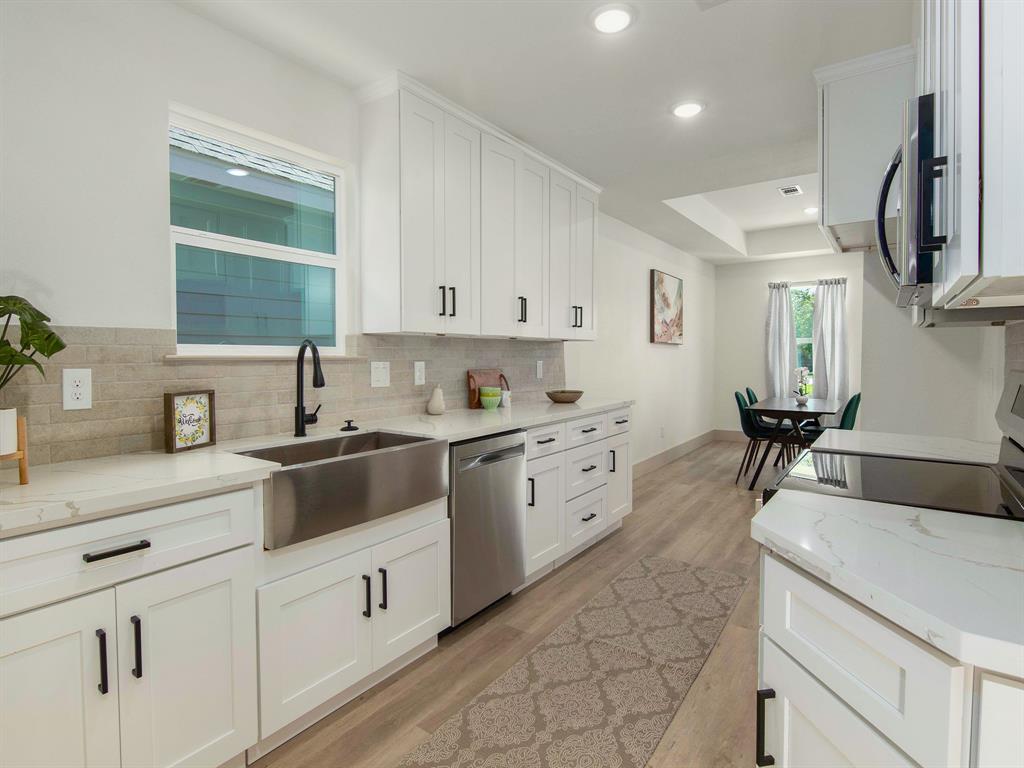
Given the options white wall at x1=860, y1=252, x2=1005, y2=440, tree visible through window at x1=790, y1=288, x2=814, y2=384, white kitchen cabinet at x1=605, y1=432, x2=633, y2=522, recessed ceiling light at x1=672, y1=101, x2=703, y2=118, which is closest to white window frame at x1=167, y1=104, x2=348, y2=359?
recessed ceiling light at x1=672, y1=101, x2=703, y2=118

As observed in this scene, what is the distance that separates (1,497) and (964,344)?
3.42 m

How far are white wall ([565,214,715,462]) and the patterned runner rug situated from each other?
→ 2.11 m

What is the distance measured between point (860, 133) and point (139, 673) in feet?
10.2

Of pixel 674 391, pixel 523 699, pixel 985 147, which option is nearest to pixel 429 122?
pixel 985 147

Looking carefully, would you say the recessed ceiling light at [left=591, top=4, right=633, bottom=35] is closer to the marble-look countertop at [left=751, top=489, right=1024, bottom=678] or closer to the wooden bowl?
the marble-look countertop at [left=751, top=489, right=1024, bottom=678]

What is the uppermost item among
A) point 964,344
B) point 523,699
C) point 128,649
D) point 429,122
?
point 429,122

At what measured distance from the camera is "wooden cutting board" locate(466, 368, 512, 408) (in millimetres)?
3316

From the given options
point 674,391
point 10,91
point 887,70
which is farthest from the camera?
point 674,391

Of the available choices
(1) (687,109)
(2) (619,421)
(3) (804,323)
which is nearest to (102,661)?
(2) (619,421)

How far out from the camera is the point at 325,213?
2.59 metres

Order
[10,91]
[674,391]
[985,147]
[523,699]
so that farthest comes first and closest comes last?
1. [674,391]
2. [523,699]
3. [10,91]
4. [985,147]

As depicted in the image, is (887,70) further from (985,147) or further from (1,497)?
(1,497)

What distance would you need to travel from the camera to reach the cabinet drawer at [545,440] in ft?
9.29

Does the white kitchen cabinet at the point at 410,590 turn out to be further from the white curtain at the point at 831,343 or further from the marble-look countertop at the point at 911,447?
the white curtain at the point at 831,343
